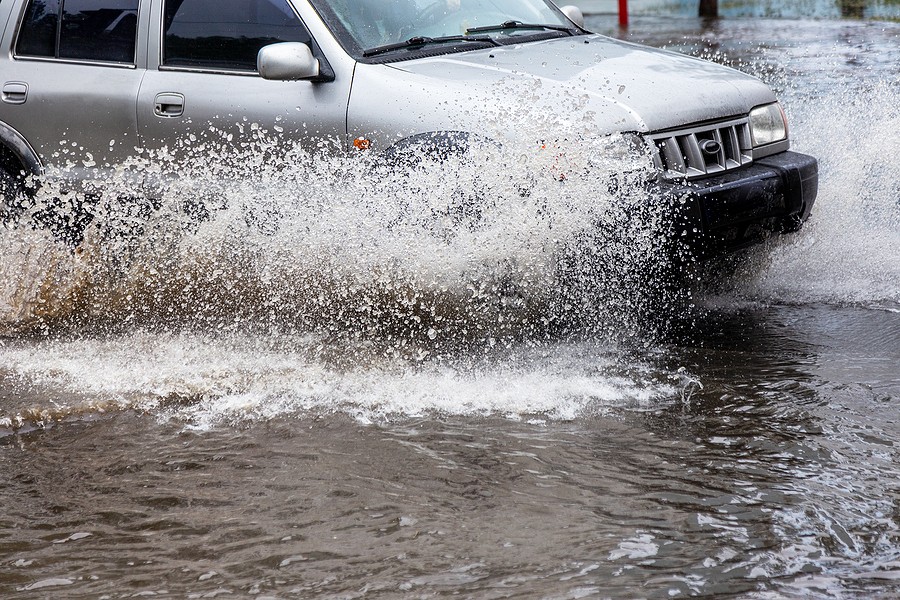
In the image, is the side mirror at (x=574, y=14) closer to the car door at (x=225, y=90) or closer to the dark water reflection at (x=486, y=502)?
the car door at (x=225, y=90)

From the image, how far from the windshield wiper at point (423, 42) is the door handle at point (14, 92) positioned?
2.01 m

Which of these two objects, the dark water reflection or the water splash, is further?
the water splash

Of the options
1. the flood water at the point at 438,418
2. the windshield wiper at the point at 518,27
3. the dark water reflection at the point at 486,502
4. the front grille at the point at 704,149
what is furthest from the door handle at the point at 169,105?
the front grille at the point at 704,149

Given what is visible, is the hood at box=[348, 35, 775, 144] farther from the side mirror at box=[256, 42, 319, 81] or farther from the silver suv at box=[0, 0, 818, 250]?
the side mirror at box=[256, 42, 319, 81]

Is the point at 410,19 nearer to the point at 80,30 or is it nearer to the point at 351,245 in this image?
the point at 351,245

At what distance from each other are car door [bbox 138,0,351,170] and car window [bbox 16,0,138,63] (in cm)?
21

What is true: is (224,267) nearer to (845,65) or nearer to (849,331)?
(849,331)

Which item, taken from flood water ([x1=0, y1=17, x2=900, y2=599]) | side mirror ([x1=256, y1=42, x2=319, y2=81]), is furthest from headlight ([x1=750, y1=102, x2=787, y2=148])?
side mirror ([x1=256, y1=42, x2=319, y2=81])

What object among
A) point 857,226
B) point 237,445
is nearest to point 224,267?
point 237,445

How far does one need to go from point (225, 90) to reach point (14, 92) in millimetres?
1387

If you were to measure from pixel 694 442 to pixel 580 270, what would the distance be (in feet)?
3.41

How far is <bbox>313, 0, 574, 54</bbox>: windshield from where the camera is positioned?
496 centimetres

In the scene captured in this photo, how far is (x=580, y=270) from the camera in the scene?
4.36 metres

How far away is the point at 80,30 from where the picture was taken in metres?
5.55
